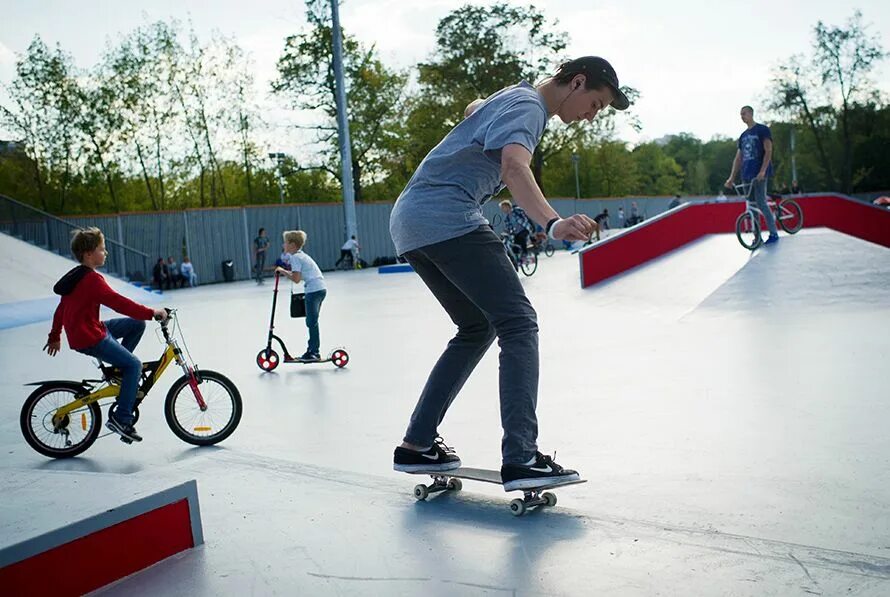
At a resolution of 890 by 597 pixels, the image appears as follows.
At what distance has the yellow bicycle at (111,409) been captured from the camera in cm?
520

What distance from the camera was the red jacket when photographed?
508cm

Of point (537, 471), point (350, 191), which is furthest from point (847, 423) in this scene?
point (350, 191)

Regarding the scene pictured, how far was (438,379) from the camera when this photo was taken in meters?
3.67

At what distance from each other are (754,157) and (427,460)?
10.2 m

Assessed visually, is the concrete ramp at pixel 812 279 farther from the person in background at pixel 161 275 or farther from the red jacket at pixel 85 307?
the person in background at pixel 161 275

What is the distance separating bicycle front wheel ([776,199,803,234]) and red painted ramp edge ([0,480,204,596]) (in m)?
13.0

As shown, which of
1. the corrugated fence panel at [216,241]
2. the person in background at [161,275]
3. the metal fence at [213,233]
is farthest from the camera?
the corrugated fence panel at [216,241]

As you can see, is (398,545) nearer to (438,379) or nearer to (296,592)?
(296,592)

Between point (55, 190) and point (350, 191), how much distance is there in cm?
1489

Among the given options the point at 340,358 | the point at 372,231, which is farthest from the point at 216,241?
the point at 340,358

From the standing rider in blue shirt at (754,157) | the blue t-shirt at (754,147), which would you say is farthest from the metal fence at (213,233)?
the blue t-shirt at (754,147)

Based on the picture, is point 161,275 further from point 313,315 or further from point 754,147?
point 313,315

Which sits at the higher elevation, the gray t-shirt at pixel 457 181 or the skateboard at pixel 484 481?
the gray t-shirt at pixel 457 181

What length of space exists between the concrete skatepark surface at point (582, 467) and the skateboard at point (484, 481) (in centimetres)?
6
